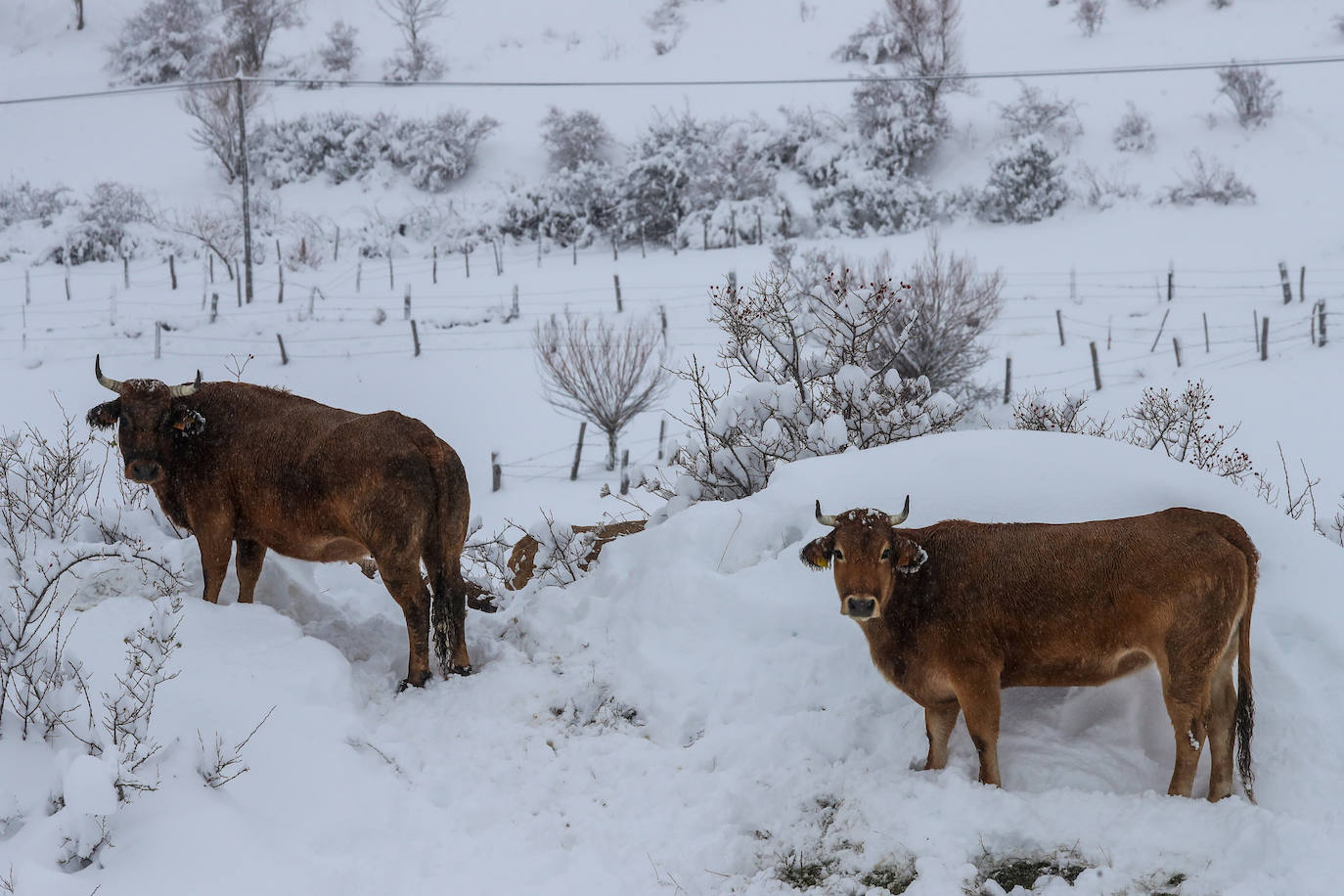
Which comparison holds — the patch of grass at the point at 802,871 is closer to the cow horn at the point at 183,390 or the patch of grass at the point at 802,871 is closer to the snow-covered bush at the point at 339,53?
the cow horn at the point at 183,390

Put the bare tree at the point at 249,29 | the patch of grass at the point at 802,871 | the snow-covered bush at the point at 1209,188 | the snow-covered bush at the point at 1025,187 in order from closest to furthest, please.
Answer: the patch of grass at the point at 802,871 < the snow-covered bush at the point at 1209,188 < the snow-covered bush at the point at 1025,187 < the bare tree at the point at 249,29

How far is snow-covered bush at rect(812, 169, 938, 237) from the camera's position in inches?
1198

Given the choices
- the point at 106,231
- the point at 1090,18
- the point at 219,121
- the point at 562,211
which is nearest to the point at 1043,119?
the point at 1090,18

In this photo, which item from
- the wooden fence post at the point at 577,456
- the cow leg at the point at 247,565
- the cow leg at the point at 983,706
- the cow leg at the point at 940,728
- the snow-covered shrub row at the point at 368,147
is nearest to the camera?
the cow leg at the point at 983,706

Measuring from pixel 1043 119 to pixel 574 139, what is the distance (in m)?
16.6

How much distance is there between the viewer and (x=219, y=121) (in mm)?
38312

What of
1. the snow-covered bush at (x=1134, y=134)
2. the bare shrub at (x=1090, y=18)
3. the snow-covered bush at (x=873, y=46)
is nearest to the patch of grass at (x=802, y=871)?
the snow-covered bush at (x=1134, y=134)

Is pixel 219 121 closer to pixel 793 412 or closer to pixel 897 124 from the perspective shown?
pixel 897 124

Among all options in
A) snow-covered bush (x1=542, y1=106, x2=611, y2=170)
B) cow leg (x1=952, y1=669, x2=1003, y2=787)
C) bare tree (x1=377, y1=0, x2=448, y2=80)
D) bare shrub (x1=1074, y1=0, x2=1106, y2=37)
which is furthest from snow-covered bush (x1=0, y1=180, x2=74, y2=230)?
bare shrub (x1=1074, y1=0, x2=1106, y2=37)

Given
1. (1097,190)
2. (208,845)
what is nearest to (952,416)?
(208,845)

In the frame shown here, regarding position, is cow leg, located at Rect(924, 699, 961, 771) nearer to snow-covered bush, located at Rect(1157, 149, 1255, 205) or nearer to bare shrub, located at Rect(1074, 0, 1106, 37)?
snow-covered bush, located at Rect(1157, 149, 1255, 205)

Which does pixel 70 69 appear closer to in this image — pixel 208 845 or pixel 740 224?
pixel 740 224

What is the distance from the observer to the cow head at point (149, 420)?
5582 millimetres

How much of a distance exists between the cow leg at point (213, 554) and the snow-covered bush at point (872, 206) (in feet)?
86.4
